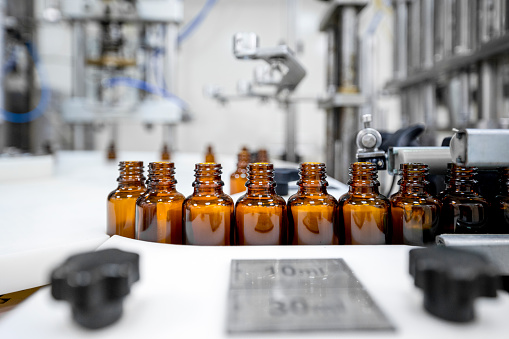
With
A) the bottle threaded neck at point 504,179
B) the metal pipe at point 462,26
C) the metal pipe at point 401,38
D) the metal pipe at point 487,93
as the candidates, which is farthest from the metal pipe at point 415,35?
the bottle threaded neck at point 504,179

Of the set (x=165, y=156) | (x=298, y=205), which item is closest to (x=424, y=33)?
(x=165, y=156)

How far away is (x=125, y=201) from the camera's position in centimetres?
58

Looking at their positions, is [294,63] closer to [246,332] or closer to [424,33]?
[246,332]

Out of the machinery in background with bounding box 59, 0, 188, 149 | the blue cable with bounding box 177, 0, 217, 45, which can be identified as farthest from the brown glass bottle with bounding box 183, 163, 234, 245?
the blue cable with bounding box 177, 0, 217, 45

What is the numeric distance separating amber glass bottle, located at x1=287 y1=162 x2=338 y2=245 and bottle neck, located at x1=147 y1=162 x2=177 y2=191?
0.53 ft

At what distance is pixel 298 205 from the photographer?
0.51 meters

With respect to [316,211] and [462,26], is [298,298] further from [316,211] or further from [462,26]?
[462,26]

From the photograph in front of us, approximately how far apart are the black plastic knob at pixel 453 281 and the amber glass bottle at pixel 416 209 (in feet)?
0.58

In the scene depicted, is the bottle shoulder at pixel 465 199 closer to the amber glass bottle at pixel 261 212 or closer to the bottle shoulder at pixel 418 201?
the bottle shoulder at pixel 418 201

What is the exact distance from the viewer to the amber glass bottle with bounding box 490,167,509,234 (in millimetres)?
488

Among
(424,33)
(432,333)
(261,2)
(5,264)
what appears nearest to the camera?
(432,333)

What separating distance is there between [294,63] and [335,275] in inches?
25.2

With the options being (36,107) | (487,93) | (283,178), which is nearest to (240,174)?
(283,178)

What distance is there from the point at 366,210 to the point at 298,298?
0.65 ft
